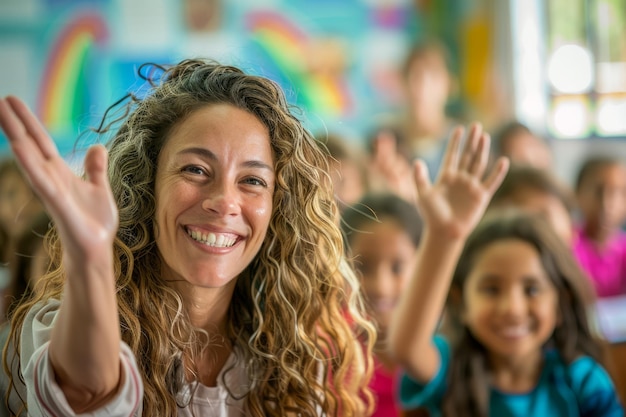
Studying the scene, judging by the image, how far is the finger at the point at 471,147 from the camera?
1871mm

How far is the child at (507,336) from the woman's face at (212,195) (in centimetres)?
56

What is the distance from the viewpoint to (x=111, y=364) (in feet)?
3.83

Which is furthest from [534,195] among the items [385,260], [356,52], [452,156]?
[356,52]

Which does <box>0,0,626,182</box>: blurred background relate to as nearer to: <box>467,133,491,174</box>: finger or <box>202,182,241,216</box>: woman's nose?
<box>467,133,491,174</box>: finger

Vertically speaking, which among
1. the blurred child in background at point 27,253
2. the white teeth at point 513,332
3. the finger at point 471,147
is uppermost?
the finger at point 471,147

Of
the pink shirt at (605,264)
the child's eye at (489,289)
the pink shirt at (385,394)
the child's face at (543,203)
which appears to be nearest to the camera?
the child's eye at (489,289)

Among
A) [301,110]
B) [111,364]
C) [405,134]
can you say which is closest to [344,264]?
[301,110]

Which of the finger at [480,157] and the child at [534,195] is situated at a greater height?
the finger at [480,157]

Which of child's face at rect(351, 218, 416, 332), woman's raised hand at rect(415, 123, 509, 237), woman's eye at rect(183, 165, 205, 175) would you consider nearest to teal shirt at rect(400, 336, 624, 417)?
child's face at rect(351, 218, 416, 332)

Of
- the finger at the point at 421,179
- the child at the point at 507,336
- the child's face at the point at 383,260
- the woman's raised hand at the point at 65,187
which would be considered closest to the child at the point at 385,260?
the child's face at the point at 383,260

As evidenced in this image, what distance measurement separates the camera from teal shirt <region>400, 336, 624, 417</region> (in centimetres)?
211

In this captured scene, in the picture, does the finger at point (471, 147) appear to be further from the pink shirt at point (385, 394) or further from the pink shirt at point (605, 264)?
the pink shirt at point (605, 264)

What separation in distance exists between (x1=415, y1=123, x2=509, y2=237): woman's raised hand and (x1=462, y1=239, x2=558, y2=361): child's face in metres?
0.34

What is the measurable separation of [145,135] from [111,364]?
1.69 feet
